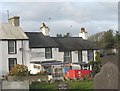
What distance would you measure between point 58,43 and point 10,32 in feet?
24.1

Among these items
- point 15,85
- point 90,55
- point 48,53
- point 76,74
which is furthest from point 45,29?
point 15,85

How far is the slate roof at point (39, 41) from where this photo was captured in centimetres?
4275

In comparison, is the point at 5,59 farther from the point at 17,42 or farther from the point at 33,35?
the point at 33,35

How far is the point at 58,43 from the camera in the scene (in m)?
45.8

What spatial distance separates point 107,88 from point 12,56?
91.0ft

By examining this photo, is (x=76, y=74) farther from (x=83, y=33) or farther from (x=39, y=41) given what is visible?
(x=83, y=33)

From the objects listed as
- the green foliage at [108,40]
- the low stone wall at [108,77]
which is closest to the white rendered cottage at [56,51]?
the green foliage at [108,40]

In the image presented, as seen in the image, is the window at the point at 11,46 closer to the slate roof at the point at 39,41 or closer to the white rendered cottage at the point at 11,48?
the white rendered cottage at the point at 11,48

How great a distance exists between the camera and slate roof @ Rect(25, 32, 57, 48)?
42750mm

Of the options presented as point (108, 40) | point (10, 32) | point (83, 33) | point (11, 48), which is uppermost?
point (83, 33)

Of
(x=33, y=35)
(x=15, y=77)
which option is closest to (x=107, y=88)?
(x=15, y=77)

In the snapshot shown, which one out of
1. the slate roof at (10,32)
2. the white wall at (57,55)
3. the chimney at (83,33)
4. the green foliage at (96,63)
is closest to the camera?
the green foliage at (96,63)

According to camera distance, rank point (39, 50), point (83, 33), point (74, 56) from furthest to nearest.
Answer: point (83, 33), point (74, 56), point (39, 50)

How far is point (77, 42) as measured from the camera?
155 ft
